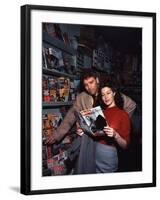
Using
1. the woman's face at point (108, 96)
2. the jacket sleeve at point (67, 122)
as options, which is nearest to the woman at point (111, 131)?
the woman's face at point (108, 96)

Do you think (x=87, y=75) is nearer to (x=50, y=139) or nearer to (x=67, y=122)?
(x=67, y=122)

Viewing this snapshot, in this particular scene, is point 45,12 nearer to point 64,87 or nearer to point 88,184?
point 64,87

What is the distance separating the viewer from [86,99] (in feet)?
12.6

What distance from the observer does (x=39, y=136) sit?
3.73 meters

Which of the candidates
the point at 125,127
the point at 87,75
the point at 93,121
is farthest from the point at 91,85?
the point at 125,127

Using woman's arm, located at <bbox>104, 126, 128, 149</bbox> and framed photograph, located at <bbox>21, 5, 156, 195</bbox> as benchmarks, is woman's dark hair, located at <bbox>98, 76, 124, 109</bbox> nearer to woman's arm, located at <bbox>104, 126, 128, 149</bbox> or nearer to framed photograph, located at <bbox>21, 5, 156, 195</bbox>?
framed photograph, located at <bbox>21, 5, 156, 195</bbox>

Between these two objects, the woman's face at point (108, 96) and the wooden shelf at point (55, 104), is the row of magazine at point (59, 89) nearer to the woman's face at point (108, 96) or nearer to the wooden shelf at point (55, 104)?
the wooden shelf at point (55, 104)

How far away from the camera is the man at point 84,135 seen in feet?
12.5

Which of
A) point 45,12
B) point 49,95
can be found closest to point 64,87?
point 49,95

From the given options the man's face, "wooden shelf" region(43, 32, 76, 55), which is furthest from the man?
"wooden shelf" region(43, 32, 76, 55)

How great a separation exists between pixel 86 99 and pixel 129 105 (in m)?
0.24

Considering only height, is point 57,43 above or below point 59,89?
above

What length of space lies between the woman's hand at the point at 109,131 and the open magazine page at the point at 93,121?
0.06 ft

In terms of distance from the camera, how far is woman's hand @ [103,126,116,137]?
391 cm
